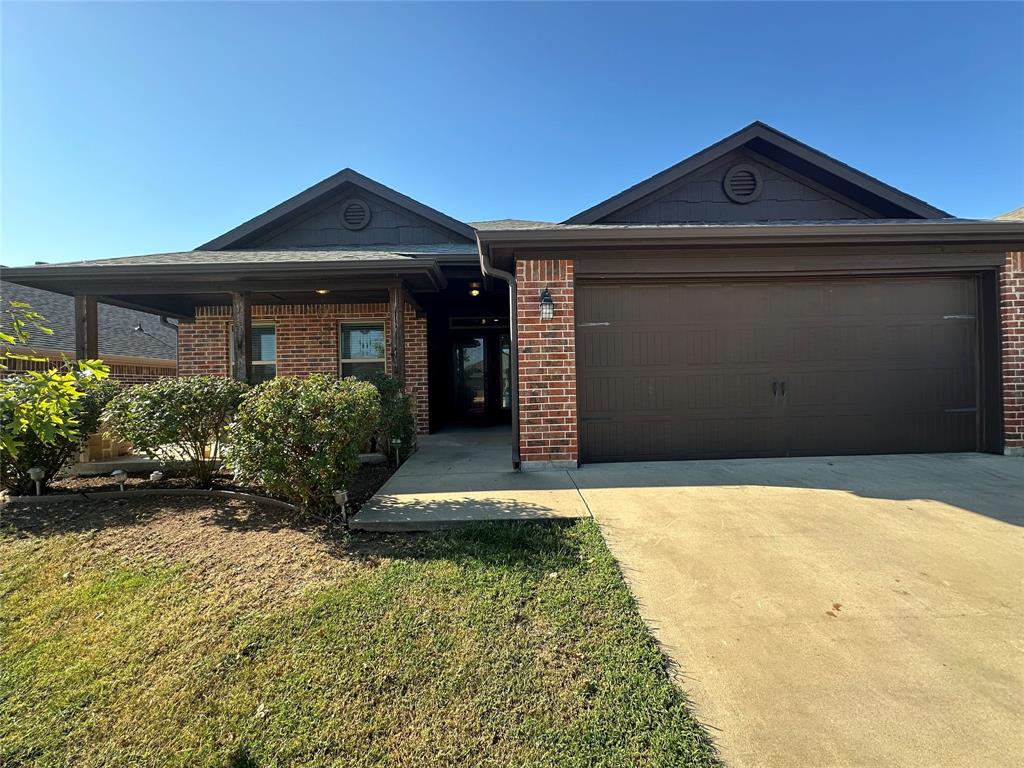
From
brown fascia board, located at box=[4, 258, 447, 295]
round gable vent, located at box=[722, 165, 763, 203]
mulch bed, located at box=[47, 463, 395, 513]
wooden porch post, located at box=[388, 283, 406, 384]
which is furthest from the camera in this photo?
round gable vent, located at box=[722, 165, 763, 203]

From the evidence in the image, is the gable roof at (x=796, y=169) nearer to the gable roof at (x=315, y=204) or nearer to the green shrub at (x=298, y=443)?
the gable roof at (x=315, y=204)

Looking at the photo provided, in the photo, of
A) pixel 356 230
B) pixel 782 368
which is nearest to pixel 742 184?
pixel 782 368

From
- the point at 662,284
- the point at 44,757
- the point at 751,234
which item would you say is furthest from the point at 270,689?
the point at 751,234

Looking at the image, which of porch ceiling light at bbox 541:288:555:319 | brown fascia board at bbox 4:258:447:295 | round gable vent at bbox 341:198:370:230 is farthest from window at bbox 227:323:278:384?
porch ceiling light at bbox 541:288:555:319

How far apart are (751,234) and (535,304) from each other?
2745mm

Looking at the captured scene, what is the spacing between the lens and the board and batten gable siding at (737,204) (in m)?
7.52

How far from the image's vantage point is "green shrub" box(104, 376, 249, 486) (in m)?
4.13

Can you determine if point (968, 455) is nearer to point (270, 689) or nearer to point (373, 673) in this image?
point (373, 673)

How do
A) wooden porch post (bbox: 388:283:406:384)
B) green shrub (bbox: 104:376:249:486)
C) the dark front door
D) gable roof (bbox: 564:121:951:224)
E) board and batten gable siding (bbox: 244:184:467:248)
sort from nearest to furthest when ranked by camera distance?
1. green shrub (bbox: 104:376:249:486)
2. wooden porch post (bbox: 388:283:406:384)
3. gable roof (bbox: 564:121:951:224)
4. board and batten gable siding (bbox: 244:184:467:248)
5. the dark front door

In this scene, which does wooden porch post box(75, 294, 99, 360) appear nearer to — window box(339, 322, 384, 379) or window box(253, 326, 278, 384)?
window box(253, 326, 278, 384)

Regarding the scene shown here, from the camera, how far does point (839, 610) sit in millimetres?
2320

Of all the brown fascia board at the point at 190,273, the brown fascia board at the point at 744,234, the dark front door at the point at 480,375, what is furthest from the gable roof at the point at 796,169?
the dark front door at the point at 480,375

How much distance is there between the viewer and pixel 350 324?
8.41 m

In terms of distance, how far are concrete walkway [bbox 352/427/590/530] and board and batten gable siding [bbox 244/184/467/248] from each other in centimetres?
513
